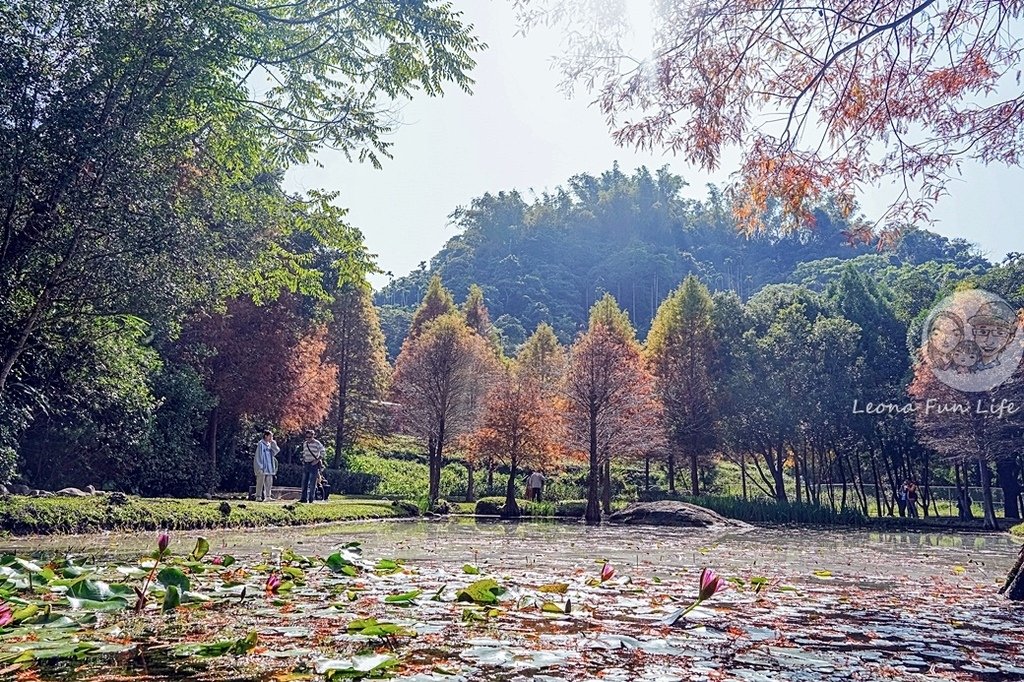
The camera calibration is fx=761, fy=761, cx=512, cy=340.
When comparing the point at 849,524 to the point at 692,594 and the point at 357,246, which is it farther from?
the point at 692,594

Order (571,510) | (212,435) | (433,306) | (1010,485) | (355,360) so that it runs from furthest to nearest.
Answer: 1. (433,306)
2. (355,360)
3. (1010,485)
4. (571,510)
5. (212,435)

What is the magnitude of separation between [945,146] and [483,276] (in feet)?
381

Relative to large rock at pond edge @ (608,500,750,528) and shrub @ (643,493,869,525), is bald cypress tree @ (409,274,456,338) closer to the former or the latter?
shrub @ (643,493,869,525)

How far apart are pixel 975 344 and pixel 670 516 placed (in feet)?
52.9

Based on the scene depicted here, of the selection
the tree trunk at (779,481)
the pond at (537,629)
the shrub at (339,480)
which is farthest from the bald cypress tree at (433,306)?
the pond at (537,629)

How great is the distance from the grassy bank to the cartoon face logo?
25.0m

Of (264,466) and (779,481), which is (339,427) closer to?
(264,466)

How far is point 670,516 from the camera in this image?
23438 millimetres

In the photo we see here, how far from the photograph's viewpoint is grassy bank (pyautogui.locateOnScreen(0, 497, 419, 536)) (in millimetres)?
10836

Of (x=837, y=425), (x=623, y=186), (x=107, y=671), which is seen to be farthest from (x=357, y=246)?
(x=623, y=186)

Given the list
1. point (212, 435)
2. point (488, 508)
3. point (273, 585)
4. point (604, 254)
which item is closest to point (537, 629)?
point (273, 585)

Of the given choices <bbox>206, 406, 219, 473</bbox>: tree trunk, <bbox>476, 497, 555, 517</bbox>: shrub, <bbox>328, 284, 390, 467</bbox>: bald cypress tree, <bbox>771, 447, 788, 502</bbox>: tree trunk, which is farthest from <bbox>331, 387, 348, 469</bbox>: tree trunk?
<bbox>771, 447, 788, 502</bbox>: tree trunk

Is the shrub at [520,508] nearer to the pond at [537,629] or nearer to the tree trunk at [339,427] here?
the tree trunk at [339,427]

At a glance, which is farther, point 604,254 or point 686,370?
point 604,254
